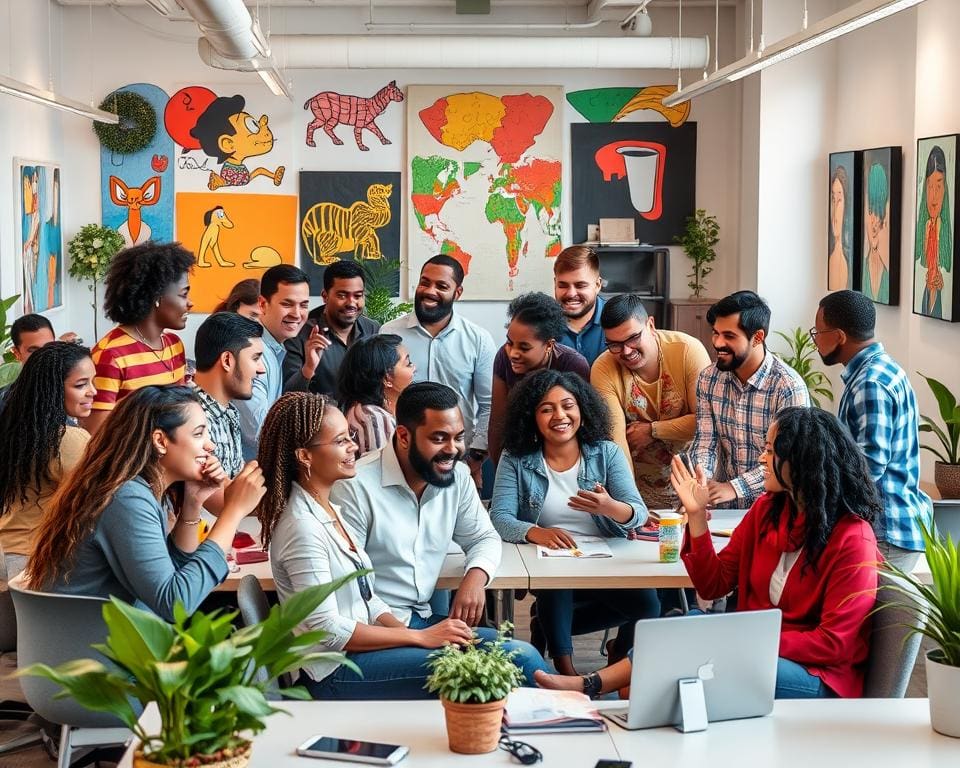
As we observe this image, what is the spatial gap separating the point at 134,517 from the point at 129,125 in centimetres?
809

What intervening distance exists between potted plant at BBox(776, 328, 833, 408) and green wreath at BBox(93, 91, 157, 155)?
5.60 meters

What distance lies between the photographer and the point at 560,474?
450cm

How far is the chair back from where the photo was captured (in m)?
3.08

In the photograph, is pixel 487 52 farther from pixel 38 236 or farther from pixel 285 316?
pixel 285 316

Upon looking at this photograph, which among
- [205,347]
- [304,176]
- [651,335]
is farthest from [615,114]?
[205,347]

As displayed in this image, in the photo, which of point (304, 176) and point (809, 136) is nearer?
point (809, 136)

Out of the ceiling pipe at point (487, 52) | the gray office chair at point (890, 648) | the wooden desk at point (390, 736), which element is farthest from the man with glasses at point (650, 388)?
the ceiling pipe at point (487, 52)

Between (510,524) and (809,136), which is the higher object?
(809,136)

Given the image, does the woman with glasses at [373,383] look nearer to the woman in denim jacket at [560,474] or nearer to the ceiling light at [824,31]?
the woman in denim jacket at [560,474]

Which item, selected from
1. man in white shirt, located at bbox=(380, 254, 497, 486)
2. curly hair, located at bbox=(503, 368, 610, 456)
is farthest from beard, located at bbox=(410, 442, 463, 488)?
man in white shirt, located at bbox=(380, 254, 497, 486)

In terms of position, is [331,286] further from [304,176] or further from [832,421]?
[304,176]

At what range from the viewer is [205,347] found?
4.45m

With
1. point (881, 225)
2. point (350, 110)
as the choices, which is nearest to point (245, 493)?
point (881, 225)

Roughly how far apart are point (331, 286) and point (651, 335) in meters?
1.76
